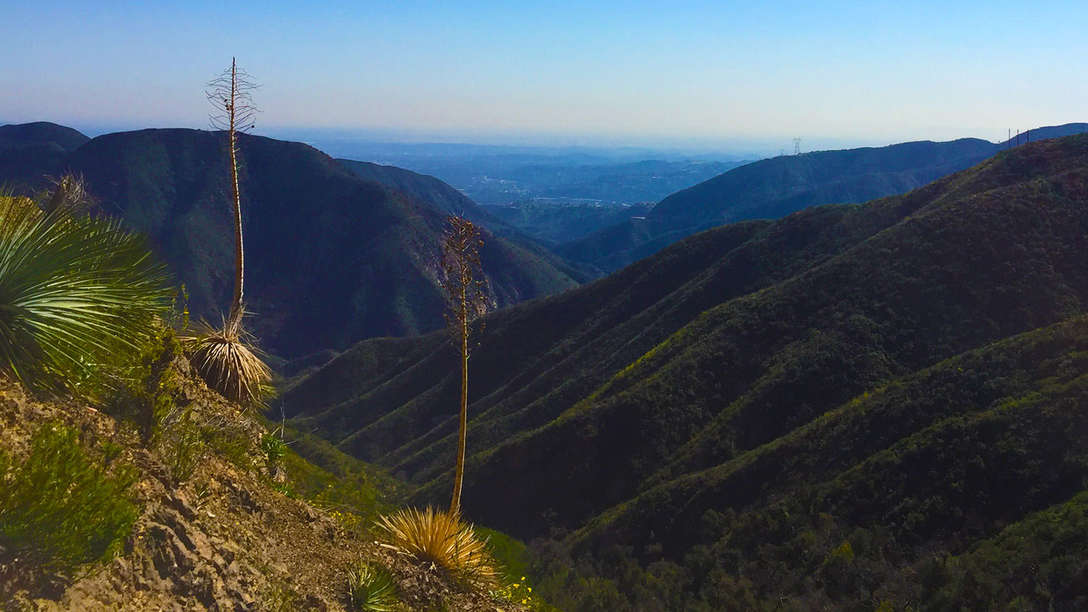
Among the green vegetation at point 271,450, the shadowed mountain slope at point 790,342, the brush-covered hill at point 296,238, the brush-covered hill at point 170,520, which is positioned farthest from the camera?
the brush-covered hill at point 296,238

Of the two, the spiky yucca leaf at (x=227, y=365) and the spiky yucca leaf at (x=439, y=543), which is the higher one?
the spiky yucca leaf at (x=227, y=365)

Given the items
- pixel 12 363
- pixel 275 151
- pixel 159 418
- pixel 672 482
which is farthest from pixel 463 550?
pixel 275 151

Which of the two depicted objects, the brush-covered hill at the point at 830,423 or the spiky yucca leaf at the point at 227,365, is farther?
the brush-covered hill at the point at 830,423

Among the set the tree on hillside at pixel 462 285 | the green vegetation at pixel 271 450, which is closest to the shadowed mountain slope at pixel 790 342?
the tree on hillside at pixel 462 285

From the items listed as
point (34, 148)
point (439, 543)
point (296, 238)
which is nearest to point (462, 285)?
point (439, 543)

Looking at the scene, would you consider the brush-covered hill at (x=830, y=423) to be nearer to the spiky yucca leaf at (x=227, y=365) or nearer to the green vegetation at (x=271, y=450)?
the green vegetation at (x=271, y=450)

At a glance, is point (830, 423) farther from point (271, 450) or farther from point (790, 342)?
point (271, 450)
